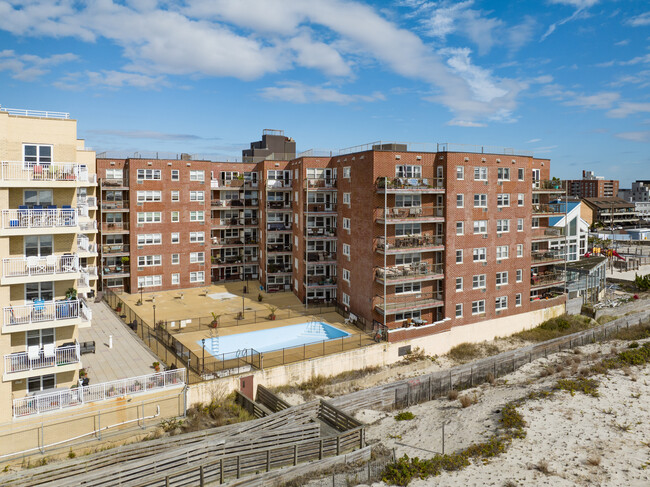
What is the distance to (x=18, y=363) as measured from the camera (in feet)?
78.5

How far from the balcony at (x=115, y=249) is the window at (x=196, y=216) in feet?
25.9

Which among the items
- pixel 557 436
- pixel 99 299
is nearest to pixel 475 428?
pixel 557 436

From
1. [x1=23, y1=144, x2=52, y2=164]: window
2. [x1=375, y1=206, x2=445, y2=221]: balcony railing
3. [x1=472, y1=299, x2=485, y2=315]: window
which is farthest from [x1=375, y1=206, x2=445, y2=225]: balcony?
[x1=23, y1=144, x2=52, y2=164]: window

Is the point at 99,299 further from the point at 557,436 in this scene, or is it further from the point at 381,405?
the point at 557,436

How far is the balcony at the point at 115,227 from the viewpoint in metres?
50.9

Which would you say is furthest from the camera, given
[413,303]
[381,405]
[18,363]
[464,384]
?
[413,303]

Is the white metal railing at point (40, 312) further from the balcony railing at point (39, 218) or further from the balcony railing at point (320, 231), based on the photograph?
the balcony railing at point (320, 231)

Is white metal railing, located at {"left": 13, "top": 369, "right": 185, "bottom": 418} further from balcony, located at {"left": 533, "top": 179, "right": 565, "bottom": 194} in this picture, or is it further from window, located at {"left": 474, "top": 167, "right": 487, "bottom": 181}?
balcony, located at {"left": 533, "top": 179, "right": 565, "bottom": 194}

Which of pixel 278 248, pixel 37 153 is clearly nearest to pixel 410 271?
pixel 278 248

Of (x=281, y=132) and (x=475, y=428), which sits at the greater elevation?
(x=281, y=132)

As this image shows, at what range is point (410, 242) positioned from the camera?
1613 inches

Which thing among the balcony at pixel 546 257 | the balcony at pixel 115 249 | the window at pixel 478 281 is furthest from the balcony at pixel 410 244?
the balcony at pixel 115 249

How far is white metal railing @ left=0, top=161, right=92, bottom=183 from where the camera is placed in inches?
931

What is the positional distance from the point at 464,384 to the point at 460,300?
9095mm
